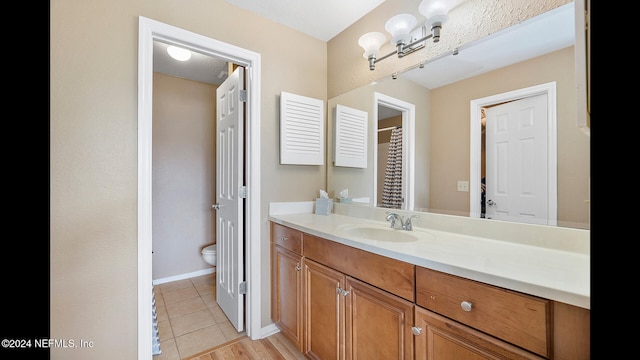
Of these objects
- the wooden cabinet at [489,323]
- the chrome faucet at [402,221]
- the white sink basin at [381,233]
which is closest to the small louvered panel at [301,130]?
the white sink basin at [381,233]

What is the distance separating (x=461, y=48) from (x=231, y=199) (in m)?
1.78

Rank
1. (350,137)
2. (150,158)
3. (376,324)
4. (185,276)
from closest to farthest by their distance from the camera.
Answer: (376,324) < (150,158) < (350,137) < (185,276)

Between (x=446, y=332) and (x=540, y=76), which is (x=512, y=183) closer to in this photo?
(x=540, y=76)

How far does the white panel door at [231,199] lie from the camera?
1.90m

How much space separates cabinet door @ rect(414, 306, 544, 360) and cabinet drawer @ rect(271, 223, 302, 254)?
83 cm

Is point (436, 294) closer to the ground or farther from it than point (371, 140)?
closer to the ground

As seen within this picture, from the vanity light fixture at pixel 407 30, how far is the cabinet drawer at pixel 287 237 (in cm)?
122

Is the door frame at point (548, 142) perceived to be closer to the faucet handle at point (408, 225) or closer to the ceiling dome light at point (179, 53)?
the faucet handle at point (408, 225)

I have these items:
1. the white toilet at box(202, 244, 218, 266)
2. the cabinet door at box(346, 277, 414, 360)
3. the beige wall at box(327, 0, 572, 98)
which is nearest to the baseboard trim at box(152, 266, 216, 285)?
the white toilet at box(202, 244, 218, 266)

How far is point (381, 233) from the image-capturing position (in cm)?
157

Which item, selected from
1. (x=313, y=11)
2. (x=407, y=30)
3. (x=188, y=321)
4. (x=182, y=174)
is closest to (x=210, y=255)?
(x=188, y=321)

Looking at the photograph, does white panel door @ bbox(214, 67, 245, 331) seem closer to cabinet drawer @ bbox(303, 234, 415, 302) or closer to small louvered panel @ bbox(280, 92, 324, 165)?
small louvered panel @ bbox(280, 92, 324, 165)

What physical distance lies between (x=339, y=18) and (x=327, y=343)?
2.17 m

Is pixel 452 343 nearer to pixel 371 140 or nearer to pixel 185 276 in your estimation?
pixel 371 140
